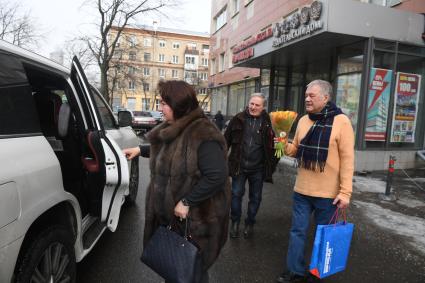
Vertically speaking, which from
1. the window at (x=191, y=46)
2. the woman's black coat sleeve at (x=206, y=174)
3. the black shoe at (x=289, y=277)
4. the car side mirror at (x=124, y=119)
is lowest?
the black shoe at (x=289, y=277)

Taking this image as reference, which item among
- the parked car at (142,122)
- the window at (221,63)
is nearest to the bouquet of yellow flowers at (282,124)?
the parked car at (142,122)

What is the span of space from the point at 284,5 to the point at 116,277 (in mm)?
15087

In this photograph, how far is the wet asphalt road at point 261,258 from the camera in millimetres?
3207

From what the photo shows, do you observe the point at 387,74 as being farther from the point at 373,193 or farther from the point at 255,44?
the point at 255,44

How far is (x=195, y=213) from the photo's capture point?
2.15 m

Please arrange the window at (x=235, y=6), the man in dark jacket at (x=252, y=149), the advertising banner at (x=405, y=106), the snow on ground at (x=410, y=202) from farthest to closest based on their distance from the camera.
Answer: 1. the window at (x=235, y=6)
2. the advertising banner at (x=405, y=106)
3. the snow on ground at (x=410, y=202)
4. the man in dark jacket at (x=252, y=149)

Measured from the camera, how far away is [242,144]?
13.3ft

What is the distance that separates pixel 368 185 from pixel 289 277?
5.13m

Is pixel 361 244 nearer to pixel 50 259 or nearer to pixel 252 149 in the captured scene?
pixel 252 149

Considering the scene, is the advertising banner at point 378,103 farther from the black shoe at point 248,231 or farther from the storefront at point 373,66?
the black shoe at point 248,231

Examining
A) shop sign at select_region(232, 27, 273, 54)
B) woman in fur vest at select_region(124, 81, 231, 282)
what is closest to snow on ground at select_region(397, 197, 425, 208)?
woman in fur vest at select_region(124, 81, 231, 282)

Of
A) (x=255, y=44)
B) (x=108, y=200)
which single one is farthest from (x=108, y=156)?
(x=255, y=44)

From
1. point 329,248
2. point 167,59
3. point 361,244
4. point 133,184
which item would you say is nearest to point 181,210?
point 329,248

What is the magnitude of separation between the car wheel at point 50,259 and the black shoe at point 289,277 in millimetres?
1810
